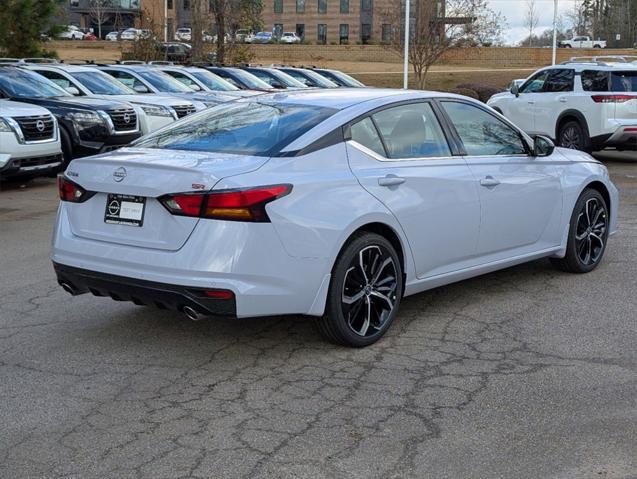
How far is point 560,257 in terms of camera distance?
7.79 meters

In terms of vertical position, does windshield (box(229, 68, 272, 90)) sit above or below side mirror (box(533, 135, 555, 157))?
above

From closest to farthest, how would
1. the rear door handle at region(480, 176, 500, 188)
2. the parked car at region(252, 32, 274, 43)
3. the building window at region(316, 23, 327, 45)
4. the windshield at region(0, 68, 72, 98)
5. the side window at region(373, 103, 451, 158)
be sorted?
1. the side window at region(373, 103, 451, 158)
2. the rear door handle at region(480, 176, 500, 188)
3. the windshield at region(0, 68, 72, 98)
4. the parked car at region(252, 32, 274, 43)
5. the building window at region(316, 23, 327, 45)

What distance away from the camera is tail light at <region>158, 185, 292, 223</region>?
16.8 ft

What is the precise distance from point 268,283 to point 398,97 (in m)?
1.89

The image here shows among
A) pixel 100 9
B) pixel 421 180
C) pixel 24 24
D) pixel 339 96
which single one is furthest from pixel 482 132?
pixel 100 9

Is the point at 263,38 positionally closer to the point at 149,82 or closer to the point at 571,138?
the point at 149,82

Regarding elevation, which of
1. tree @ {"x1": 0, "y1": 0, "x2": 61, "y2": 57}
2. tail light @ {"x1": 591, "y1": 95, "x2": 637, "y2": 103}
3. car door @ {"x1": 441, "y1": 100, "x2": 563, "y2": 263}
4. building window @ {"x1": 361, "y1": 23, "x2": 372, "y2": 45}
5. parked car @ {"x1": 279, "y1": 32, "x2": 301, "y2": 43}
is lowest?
car door @ {"x1": 441, "y1": 100, "x2": 563, "y2": 263}

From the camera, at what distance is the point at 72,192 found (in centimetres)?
577

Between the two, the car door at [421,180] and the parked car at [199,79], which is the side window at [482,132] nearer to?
the car door at [421,180]

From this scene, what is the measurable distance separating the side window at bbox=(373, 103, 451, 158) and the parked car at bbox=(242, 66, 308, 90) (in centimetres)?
1695

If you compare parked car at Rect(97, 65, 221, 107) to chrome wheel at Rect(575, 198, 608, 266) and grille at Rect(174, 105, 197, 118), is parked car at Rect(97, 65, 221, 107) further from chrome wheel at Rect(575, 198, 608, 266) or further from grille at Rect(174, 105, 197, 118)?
chrome wheel at Rect(575, 198, 608, 266)

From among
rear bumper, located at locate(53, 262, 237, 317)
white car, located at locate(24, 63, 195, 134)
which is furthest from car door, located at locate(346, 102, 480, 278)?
white car, located at locate(24, 63, 195, 134)

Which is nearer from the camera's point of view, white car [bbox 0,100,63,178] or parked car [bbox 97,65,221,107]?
white car [bbox 0,100,63,178]

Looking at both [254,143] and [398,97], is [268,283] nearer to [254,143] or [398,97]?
[254,143]
